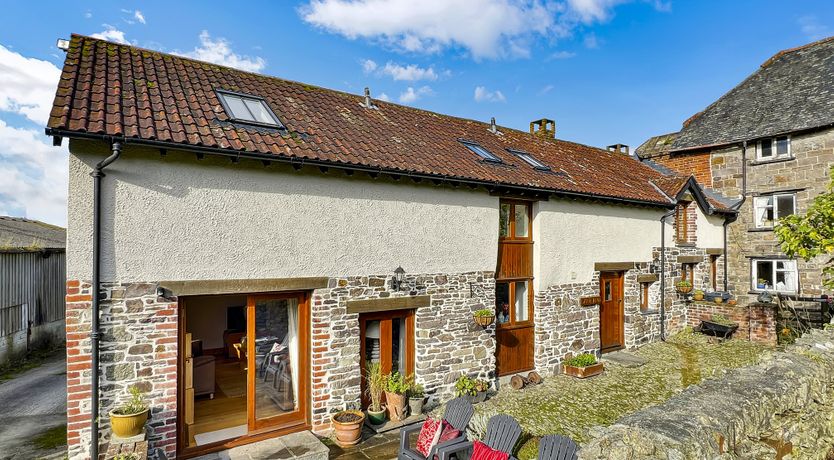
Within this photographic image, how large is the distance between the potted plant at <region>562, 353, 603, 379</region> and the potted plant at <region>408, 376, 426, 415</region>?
4.58m

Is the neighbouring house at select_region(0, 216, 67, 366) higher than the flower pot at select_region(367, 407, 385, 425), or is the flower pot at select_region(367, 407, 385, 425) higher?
the neighbouring house at select_region(0, 216, 67, 366)

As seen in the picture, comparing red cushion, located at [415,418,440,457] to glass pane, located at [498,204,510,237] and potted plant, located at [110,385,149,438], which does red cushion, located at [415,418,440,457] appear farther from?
glass pane, located at [498,204,510,237]

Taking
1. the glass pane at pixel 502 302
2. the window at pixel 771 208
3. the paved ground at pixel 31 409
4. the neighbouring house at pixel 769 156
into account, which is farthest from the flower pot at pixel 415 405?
the window at pixel 771 208

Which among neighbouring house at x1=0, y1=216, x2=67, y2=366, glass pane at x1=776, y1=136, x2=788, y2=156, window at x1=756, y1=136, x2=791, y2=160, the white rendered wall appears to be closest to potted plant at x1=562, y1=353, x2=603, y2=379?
the white rendered wall

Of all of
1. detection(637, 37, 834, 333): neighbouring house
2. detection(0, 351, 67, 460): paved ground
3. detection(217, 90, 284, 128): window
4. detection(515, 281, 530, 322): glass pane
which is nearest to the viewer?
detection(0, 351, 67, 460): paved ground

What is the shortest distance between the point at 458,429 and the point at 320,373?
2.63 meters

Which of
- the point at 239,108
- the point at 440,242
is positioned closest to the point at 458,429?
the point at 440,242

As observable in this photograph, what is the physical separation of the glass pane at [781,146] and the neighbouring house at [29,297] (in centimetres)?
2427

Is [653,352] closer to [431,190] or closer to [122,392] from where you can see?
[431,190]

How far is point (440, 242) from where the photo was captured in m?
9.30

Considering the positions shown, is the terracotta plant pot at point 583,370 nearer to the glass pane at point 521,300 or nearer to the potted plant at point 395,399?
the glass pane at point 521,300

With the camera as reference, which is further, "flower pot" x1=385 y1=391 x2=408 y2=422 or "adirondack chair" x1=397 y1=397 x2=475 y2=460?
"flower pot" x1=385 y1=391 x2=408 y2=422

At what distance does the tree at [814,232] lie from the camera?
913 cm

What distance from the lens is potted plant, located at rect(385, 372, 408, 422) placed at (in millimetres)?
8352
